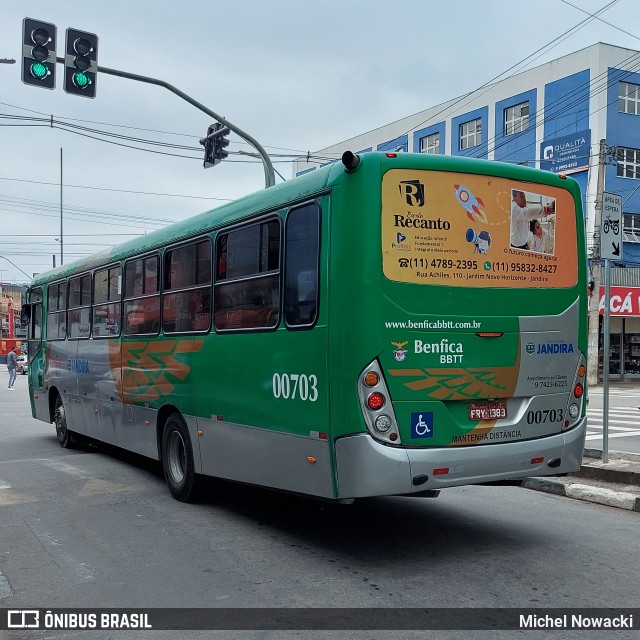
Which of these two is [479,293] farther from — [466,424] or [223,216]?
[223,216]

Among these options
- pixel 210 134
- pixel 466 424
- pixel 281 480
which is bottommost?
pixel 281 480

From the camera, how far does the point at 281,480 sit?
22.0 feet

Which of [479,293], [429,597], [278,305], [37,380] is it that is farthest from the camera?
[37,380]

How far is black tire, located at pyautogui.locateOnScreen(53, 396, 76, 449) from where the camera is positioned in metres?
13.4

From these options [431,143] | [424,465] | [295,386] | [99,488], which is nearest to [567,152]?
[431,143]

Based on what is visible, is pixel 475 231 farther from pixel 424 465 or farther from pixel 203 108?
pixel 203 108

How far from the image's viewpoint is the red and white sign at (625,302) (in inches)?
1344

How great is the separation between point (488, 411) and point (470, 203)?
1666 millimetres

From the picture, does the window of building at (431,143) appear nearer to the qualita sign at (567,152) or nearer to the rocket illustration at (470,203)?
the qualita sign at (567,152)

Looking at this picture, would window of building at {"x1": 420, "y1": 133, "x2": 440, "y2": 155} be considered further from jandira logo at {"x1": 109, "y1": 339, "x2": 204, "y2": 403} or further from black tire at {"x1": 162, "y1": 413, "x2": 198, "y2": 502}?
black tire at {"x1": 162, "y1": 413, "x2": 198, "y2": 502}

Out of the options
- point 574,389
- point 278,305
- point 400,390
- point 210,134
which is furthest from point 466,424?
point 210,134

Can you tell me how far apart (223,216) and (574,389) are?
3.73 metres

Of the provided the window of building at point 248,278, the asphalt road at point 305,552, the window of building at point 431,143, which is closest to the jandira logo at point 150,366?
the window of building at point 248,278

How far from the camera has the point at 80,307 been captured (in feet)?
41.1
